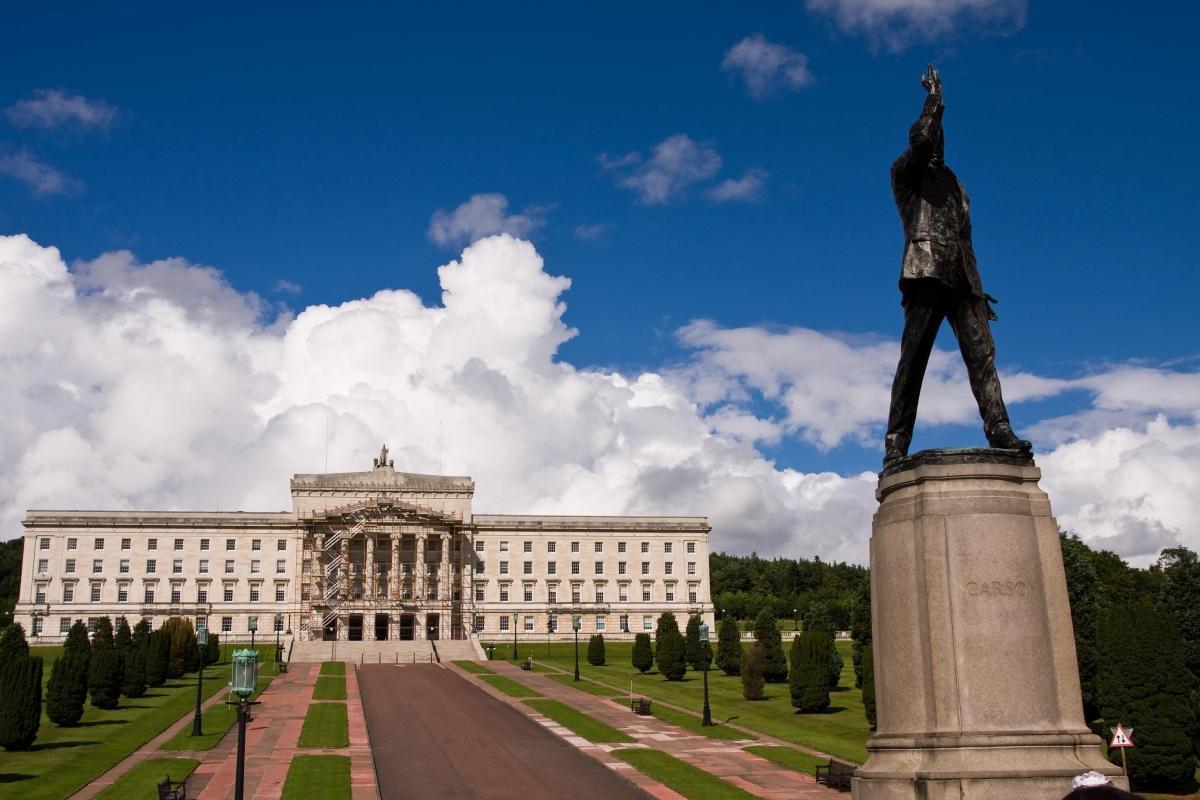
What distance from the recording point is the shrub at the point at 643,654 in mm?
70438

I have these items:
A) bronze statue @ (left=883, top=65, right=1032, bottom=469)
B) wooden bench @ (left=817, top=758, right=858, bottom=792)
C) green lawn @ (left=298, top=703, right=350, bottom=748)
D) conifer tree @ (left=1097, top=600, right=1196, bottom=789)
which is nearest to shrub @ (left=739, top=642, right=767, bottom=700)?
green lawn @ (left=298, top=703, right=350, bottom=748)

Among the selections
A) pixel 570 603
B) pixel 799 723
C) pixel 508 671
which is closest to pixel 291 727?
pixel 799 723

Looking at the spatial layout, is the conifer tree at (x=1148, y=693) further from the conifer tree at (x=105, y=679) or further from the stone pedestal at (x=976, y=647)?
the conifer tree at (x=105, y=679)

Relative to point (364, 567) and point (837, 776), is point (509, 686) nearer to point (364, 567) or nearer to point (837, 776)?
point (837, 776)

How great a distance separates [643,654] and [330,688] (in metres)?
20.4

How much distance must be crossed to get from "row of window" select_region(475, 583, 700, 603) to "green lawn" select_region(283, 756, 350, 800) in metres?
83.6

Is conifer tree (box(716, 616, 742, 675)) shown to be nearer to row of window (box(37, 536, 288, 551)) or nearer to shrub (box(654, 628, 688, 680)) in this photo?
shrub (box(654, 628, 688, 680))

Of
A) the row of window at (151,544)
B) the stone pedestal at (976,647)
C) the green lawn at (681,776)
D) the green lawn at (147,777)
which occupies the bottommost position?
the green lawn at (681,776)

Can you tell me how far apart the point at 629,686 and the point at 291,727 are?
21998 millimetres

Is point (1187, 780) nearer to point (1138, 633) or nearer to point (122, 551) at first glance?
point (1138, 633)

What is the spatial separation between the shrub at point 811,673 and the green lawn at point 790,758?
327 inches

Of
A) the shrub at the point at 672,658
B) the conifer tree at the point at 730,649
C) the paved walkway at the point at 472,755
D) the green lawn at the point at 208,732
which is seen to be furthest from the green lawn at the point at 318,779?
the conifer tree at the point at 730,649

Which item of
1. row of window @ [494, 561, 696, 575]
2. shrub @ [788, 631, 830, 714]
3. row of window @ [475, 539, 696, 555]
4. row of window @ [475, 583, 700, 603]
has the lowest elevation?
shrub @ [788, 631, 830, 714]

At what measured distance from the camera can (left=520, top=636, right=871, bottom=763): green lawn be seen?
131ft
